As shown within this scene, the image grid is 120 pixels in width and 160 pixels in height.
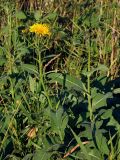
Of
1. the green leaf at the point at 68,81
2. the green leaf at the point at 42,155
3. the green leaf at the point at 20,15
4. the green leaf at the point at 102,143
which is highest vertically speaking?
the green leaf at the point at 20,15

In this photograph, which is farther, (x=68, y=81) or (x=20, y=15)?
(x=20, y=15)

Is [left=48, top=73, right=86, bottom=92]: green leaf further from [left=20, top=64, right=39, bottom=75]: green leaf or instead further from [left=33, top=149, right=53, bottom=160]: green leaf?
[left=33, top=149, right=53, bottom=160]: green leaf

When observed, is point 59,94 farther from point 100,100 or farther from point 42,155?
point 42,155

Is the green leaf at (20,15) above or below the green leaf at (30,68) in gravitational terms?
above

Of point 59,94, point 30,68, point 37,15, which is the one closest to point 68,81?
point 59,94

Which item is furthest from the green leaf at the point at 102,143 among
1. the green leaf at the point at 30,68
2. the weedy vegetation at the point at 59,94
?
the green leaf at the point at 30,68

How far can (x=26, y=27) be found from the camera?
2947mm

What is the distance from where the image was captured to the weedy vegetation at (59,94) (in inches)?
72.0

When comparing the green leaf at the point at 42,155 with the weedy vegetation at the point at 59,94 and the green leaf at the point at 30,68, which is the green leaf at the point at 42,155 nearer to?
the weedy vegetation at the point at 59,94

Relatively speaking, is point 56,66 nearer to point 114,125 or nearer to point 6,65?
point 6,65

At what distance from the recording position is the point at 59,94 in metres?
2.18

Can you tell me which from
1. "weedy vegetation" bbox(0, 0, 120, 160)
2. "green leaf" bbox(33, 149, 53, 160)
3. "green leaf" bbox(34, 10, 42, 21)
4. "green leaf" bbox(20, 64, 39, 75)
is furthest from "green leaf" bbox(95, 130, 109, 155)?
"green leaf" bbox(34, 10, 42, 21)

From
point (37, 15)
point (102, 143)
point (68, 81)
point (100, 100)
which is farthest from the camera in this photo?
point (37, 15)

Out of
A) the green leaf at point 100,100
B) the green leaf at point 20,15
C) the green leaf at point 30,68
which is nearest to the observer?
Answer: the green leaf at point 100,100
